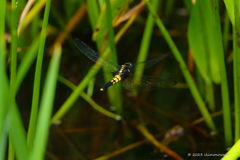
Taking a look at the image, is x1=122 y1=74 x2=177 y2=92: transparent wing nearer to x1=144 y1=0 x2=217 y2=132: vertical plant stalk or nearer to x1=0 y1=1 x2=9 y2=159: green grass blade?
x1=144 y1=0 x2=217 y2=132: vertical plant stalk

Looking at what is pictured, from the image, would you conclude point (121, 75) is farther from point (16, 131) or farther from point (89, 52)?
point (16, 131)

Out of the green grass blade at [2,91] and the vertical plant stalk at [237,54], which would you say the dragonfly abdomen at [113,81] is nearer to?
the vertical plant stalk at [237,54]

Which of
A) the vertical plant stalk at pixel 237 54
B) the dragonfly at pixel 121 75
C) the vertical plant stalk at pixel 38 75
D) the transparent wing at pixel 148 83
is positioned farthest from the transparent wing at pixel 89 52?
the vertical plant stalk at pixel 237 54

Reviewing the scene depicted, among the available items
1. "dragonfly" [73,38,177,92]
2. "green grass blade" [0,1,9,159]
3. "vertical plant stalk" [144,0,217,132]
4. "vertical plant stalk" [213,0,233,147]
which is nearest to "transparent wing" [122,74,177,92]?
"dragonfly" [73,38,177,92]

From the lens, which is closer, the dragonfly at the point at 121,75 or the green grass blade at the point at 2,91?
the green grass blade at the point at 2,91

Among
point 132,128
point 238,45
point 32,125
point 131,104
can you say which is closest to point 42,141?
point 32,125

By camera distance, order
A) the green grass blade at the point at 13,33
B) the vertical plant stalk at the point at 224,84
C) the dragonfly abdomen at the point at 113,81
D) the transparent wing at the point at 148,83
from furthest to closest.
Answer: the dragonfly abdomen at the point at 113,81, the transparent wing at the point at 148,83, the vertical plant stalk at the point at 224,84, the green grass blade at the point at 13,33

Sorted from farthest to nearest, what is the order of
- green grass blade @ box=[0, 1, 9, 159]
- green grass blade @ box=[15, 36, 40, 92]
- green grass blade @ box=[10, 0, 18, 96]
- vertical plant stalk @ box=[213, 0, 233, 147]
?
vertical plant stalk @ box=[213, 0, 233, 147], green grass blade @ box=[15, 36, 40, 92], green grass blade @ box=[10, 0, 18, 96], green grass blade @ box=[0, 1, 9, 159]

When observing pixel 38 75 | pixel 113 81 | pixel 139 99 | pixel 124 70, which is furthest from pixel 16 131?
pixel 139 99
